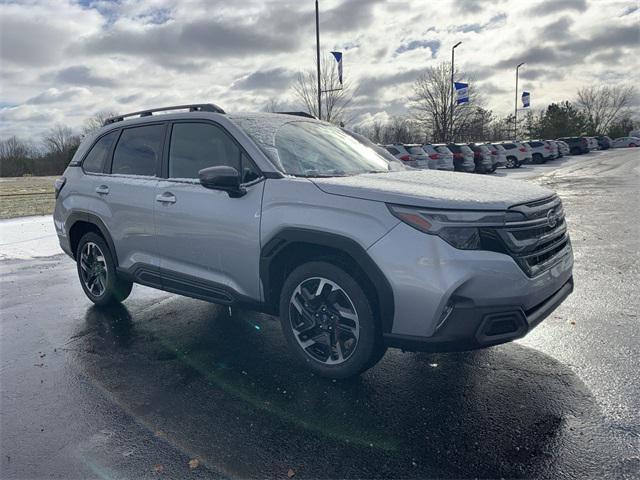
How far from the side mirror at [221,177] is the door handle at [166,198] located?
0.71m

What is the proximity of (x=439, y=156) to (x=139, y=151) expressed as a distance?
20915 mm

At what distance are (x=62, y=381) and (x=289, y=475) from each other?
2144 mm

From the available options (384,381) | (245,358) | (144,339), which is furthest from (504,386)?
(144,339)

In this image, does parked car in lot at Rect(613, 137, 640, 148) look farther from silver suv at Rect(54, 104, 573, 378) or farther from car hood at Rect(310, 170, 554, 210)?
silver suv at Rect(54, 104, 573, 378)

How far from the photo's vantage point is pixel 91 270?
5.40 m

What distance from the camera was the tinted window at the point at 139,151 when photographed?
455cm

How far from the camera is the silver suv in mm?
2867

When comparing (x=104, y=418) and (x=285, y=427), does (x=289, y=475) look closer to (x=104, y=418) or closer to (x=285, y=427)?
(x=285, y=427)

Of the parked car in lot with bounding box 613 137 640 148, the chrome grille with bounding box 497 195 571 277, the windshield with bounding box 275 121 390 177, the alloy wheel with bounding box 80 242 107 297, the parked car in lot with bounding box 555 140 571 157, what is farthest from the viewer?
the parked car in lot with bounding box 613 137 640 148

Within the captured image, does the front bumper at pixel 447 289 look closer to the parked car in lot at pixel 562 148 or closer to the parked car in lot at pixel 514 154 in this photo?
the parked car in lot at pixel 514 154

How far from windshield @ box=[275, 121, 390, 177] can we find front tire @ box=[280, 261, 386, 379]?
841 millimetres

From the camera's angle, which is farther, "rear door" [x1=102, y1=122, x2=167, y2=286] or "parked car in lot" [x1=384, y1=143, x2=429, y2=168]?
"parked car in lot" [x1=384, y1=143, x2=429, y2=168]

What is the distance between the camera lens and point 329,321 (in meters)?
3.37

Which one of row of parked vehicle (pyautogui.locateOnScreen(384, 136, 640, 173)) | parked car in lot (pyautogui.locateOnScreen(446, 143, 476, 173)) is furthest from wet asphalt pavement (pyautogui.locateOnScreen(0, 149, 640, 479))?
parked car in lot (pyautogui.locateOnScreen(446, 143, 476, 173))
